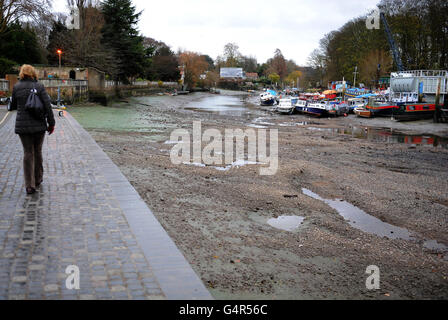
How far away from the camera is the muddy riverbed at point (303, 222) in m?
5.73

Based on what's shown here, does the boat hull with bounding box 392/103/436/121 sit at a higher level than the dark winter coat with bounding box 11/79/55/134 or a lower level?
lower

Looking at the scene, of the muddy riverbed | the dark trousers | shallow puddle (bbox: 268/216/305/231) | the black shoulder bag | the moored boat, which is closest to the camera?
the muddy riverbed

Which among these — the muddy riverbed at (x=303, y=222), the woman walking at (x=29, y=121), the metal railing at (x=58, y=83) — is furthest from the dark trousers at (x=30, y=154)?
the metal railing at (x=58, y=83)

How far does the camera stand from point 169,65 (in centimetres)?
10356

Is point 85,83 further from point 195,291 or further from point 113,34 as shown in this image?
point 195,291

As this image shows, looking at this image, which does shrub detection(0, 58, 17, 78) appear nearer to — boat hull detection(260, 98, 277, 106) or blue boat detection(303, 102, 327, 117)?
blue boat detection(303, 102, 327, 117)

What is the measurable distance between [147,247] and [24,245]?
1.57 m

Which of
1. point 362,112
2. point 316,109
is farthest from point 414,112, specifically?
point 316,109

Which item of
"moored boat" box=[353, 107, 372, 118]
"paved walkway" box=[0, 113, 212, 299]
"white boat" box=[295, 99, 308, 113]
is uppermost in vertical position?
"white boat" box=[295, 99, 308, 113]

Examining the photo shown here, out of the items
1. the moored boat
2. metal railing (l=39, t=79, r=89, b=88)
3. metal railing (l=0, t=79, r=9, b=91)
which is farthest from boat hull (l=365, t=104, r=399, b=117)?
metal railing (l=0, t=79, r=9, b=91)

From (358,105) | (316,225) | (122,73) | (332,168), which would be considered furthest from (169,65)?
(316,225)

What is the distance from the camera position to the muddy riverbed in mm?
5727

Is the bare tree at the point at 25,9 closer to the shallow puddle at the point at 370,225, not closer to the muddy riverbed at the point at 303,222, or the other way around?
the muddy riverbed at the point at 303,222

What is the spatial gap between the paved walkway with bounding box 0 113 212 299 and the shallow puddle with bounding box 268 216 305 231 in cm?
256
